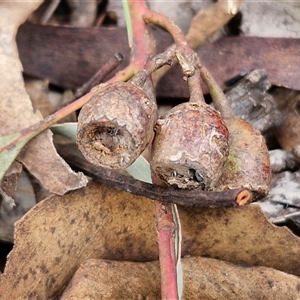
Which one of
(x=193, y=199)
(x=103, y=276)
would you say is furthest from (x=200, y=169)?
(x=103, y=276)

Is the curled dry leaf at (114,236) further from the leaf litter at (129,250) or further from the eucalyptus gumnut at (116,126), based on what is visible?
the eucalyptus gumnut at (116,126)

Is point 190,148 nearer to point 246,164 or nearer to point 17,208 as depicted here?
point 246,164

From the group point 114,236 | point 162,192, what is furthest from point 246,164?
point 114,236

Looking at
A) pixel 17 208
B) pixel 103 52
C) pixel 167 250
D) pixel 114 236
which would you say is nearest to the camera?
pixel 167 250

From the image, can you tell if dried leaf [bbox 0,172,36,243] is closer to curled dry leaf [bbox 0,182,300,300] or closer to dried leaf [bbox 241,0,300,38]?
curled dry leaf [bbox 0,182,300,300]

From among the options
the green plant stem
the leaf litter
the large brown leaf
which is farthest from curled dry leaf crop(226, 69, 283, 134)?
the green plant stem

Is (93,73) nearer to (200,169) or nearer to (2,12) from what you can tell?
(2,12)

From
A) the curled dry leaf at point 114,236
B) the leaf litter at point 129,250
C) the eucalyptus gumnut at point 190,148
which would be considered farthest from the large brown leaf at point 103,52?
the eucalyptus gumnut at point 190,148
